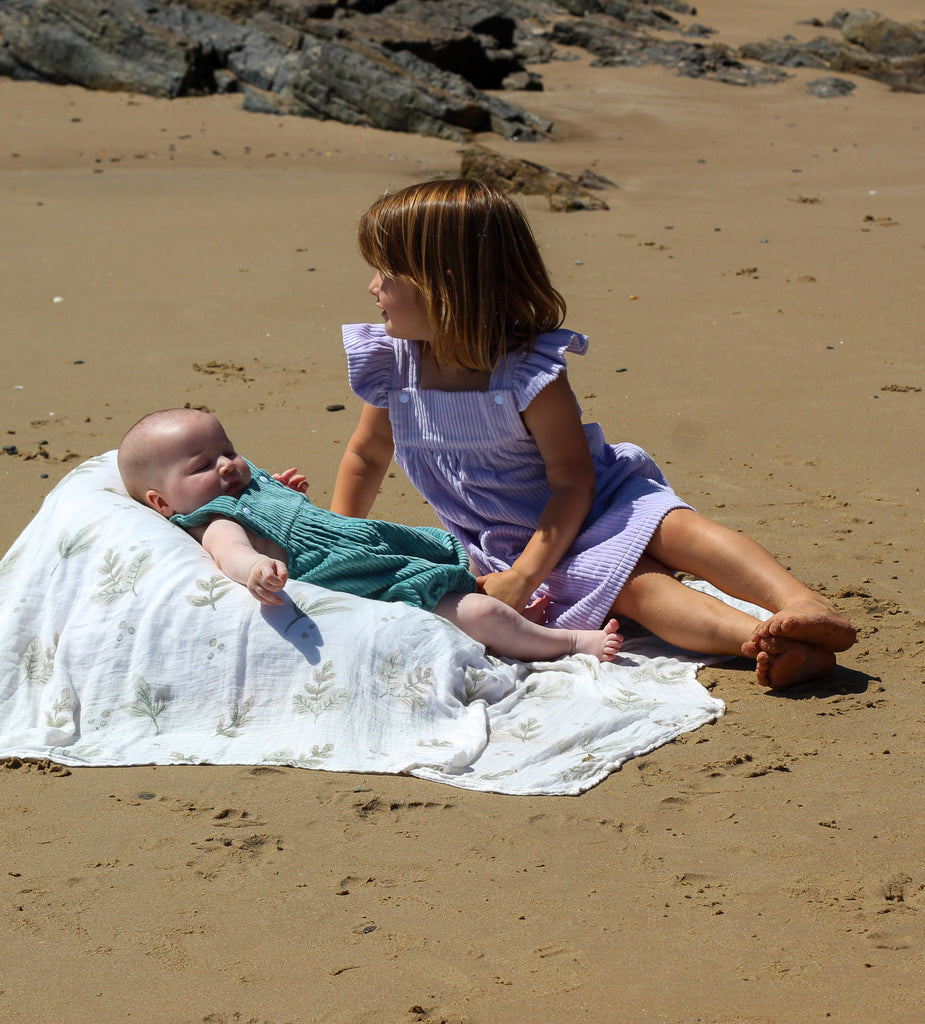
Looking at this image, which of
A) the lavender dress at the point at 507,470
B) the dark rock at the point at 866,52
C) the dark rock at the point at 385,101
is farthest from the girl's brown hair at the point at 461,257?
the dark rock at the point at 866,52

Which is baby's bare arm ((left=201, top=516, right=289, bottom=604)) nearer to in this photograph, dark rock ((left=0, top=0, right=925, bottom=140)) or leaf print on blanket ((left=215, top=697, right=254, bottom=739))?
leaf print on blanket ((left=215, top=697, right=254, bottom=739))

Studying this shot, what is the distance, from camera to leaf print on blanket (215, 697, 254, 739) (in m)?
2.87

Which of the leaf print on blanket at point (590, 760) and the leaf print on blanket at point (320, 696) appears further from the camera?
the leaf print on blanket at point (320, 696)

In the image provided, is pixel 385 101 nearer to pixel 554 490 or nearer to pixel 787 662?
pixel 554 490

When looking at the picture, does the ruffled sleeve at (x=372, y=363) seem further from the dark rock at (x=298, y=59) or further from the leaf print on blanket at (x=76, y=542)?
the dark rock at (x=298, y=59)

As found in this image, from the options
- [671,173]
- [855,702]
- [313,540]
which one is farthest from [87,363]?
[671,173]

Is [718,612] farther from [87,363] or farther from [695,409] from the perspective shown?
[87,363]

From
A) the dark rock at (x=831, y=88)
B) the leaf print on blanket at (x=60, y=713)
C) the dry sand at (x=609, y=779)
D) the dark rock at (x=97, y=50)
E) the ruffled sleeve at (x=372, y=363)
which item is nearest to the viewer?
the dry sand at (x=609, y=779)

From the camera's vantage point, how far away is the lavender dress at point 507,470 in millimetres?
3326

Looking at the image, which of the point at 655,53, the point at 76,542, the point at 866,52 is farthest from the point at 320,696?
the point at 866,52

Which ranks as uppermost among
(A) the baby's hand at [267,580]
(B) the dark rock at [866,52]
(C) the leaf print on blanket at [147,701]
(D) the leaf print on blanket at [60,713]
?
(B) the dark rock at [866,52]

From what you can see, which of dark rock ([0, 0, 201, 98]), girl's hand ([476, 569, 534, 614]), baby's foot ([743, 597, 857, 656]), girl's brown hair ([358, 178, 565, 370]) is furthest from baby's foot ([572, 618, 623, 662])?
dark rock ([0, 0, 201, 98])

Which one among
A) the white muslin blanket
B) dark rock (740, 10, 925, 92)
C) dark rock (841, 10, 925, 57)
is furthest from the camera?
dark rock (841, 10, 925, 57)

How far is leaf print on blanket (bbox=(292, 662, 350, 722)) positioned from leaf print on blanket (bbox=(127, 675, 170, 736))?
12.8 inches
